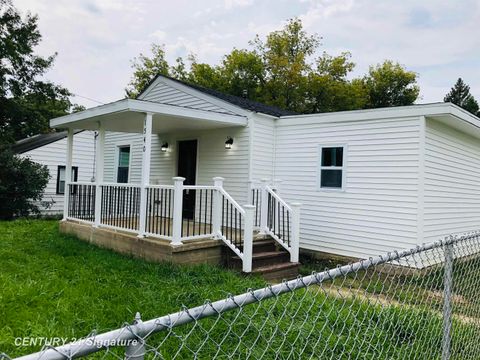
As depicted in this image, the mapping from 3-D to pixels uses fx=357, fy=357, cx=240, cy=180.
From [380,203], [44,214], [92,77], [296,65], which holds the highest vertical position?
[296,65]

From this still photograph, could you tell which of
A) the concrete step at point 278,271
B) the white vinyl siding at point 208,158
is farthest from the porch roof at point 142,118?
the concrete step at point 278,271

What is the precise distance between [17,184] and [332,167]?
10.6 meters

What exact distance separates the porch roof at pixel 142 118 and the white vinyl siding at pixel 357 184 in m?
1.54

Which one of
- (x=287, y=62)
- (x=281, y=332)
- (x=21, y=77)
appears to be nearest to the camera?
(x=281, y=332)

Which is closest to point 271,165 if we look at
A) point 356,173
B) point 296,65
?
point 356,173

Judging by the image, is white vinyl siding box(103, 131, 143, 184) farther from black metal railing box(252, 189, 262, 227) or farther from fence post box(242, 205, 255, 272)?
fence post box(242, 205, 255, 272)

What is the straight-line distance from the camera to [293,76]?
25172 millimetres

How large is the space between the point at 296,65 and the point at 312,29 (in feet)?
17.2

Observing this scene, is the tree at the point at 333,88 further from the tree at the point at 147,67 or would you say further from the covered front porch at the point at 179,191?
the covered front porch at the point at 179,191

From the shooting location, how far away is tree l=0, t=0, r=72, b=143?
16156 millimetres

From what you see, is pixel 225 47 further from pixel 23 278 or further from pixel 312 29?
pixel 23 278

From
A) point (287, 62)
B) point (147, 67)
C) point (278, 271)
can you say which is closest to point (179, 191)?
point (278, 271)

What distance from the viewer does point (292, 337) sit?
338 cm

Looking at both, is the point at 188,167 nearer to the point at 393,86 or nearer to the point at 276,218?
the point at 276,218
